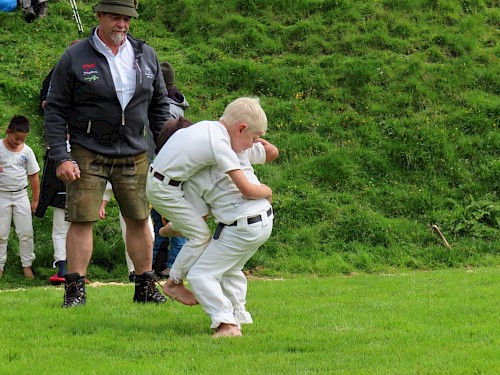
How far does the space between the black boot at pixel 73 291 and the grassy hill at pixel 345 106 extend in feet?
14.7

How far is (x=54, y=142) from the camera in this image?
727cm

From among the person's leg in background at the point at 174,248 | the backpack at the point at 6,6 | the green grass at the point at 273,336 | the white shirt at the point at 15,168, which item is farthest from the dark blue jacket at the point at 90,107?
the backpack at the point at 6,6

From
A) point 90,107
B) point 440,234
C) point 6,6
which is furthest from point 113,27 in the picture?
point 6,6

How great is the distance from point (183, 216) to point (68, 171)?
4.00 feet

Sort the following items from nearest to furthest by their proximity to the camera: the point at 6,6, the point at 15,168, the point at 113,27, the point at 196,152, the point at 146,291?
the point at 196,152 → the point at 113,27 → the point at 146,291 → the point at 15,168 → the point at 6,6

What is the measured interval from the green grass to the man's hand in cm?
108

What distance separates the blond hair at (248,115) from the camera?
20.3 feet

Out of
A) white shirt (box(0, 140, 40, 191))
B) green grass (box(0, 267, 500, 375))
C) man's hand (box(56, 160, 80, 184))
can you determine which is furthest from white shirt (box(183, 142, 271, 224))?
white shirt (box(0, 140, 40, 191))

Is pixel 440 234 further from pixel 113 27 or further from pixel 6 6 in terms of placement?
pixel 6 6

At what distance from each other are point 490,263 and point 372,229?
1780 millimetres

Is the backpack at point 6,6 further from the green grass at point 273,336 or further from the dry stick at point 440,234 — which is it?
the green grass at point 273,336

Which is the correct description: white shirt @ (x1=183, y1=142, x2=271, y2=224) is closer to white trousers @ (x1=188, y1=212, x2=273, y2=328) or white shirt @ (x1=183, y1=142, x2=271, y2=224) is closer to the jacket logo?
white trousers @ (x1=188, y1=212, x2=273, y2=328)

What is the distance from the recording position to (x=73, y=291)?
736cm

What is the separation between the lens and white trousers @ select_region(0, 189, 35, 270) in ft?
37.4
